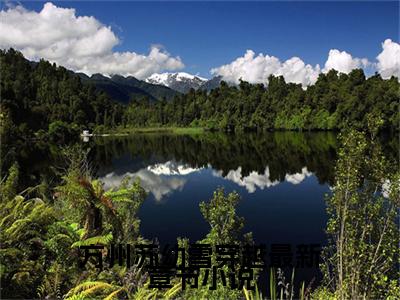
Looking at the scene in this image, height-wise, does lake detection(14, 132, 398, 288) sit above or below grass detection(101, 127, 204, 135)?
below

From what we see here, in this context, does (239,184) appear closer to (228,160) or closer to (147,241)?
(228,160)

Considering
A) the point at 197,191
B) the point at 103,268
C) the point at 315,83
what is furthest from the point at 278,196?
the point at 315,83

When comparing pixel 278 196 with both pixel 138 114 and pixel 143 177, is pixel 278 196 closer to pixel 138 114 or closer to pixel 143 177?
pixel 143 177

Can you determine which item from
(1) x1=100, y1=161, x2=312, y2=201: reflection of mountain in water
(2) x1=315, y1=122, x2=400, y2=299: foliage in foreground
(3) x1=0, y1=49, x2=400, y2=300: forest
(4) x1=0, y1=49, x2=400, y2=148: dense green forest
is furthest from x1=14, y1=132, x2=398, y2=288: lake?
(4) x1=0, y1=49, x2=400, y2=148: dense green forest

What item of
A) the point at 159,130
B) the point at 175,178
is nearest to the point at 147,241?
the point at 175,178

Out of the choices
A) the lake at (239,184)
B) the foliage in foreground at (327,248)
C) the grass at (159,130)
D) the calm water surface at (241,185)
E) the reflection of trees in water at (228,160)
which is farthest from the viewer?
the grass at (159,130)

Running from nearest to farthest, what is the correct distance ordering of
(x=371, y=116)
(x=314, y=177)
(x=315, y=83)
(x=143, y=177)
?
(x=371, y=116) < (x=314, y=177) < (x=143, y=177) < (x=315, y=83)

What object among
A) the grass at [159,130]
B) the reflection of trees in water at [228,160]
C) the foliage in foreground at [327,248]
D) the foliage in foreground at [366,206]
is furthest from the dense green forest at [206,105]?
the foliage in foreground at [366,206]

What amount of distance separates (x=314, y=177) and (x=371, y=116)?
32.1 metres

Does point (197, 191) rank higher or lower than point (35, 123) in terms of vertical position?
lower

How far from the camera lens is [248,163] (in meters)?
50.7

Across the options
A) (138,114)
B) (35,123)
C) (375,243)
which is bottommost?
(375,243)

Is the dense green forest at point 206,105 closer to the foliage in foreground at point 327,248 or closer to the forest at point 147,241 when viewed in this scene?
the forest at point 147,241

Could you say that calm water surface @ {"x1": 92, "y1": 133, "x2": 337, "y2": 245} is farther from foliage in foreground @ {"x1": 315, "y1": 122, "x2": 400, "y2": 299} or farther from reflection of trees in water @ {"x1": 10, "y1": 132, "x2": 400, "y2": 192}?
foliage in foreground @ {"x1": 315, "y1": 122, "x2": 400, "y2": 299}
